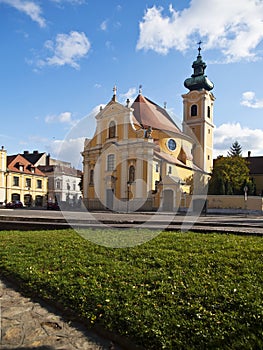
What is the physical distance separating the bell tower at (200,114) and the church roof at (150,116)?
16.5ft

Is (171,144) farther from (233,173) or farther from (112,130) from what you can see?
(233,173)

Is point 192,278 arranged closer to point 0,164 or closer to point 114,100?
point 114,100

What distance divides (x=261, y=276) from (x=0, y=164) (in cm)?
4894

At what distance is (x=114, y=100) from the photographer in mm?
44406

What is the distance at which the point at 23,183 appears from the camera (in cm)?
5322

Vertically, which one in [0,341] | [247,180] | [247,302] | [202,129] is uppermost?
[202,129]

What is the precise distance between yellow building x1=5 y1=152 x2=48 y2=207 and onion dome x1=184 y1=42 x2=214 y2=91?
3067cm

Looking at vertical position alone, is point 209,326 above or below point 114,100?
below

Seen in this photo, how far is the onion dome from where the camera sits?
5544 centimetres

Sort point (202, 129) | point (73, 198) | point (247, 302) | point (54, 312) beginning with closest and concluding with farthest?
point (247, 302) < point (54, 312) < point (202, 129) < point (73, 198)

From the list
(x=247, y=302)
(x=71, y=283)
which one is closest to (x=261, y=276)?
(x=247, y=302)

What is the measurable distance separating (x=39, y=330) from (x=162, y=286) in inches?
75.7

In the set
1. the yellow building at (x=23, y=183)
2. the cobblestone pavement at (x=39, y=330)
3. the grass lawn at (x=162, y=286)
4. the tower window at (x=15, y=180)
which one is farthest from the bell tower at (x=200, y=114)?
the cobblestone pavement at (x=39, y=330)

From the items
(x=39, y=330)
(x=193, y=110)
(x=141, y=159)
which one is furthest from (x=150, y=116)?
(x=39, y=330)
